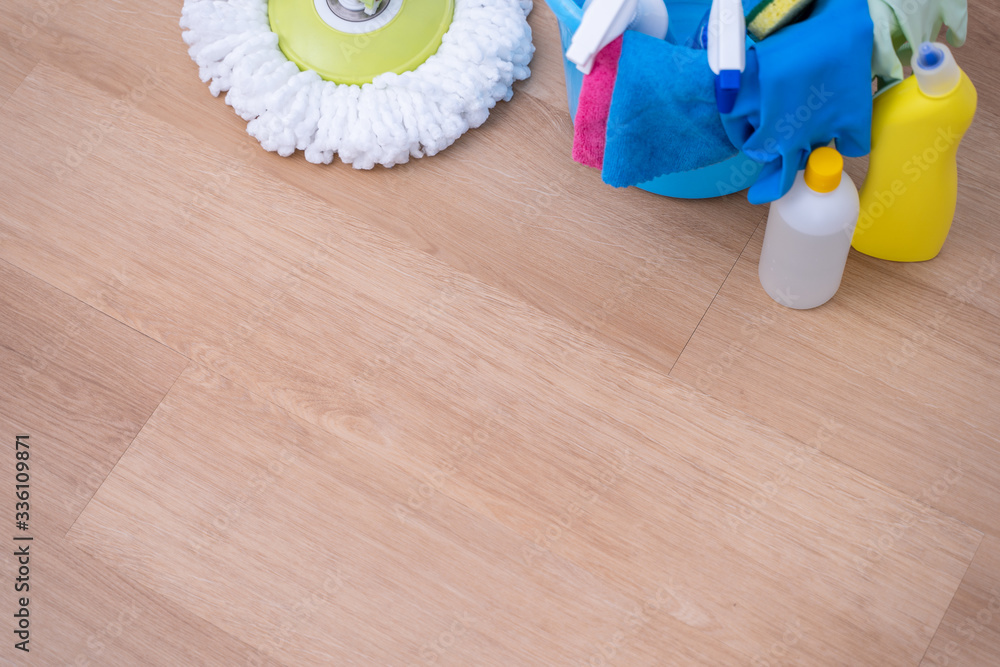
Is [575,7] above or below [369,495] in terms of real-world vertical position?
above

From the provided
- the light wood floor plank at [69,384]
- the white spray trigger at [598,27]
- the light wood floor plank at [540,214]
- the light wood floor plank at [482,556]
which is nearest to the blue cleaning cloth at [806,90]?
the white spray trigger at [598,27]

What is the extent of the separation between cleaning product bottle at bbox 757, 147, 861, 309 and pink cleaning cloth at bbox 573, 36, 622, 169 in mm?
208

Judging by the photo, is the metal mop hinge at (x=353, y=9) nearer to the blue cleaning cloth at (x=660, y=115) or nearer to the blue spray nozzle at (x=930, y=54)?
the blue cleaning cloth at (x=660, y=115)

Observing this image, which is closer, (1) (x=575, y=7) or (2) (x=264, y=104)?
(1) (x=575, y=7)

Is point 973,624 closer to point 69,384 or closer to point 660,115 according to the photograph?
point 660,115

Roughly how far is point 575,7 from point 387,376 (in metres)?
0.50

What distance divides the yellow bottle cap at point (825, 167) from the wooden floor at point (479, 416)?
243 mm

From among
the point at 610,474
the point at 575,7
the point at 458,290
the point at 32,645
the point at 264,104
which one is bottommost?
the point at 32,645

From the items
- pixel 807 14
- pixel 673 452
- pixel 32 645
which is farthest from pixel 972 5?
pixel 32 645

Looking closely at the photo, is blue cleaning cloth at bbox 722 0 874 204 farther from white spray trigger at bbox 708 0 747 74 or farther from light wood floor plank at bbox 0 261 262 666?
light wood floor plank at bbox 0 261 262 666

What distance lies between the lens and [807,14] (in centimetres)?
91

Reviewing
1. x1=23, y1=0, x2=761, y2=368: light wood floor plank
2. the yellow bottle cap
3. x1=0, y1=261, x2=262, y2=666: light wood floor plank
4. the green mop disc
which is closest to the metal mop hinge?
the green mop disc

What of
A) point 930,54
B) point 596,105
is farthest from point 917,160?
point 596,105

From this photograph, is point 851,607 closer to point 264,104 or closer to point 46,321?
point 264,104
